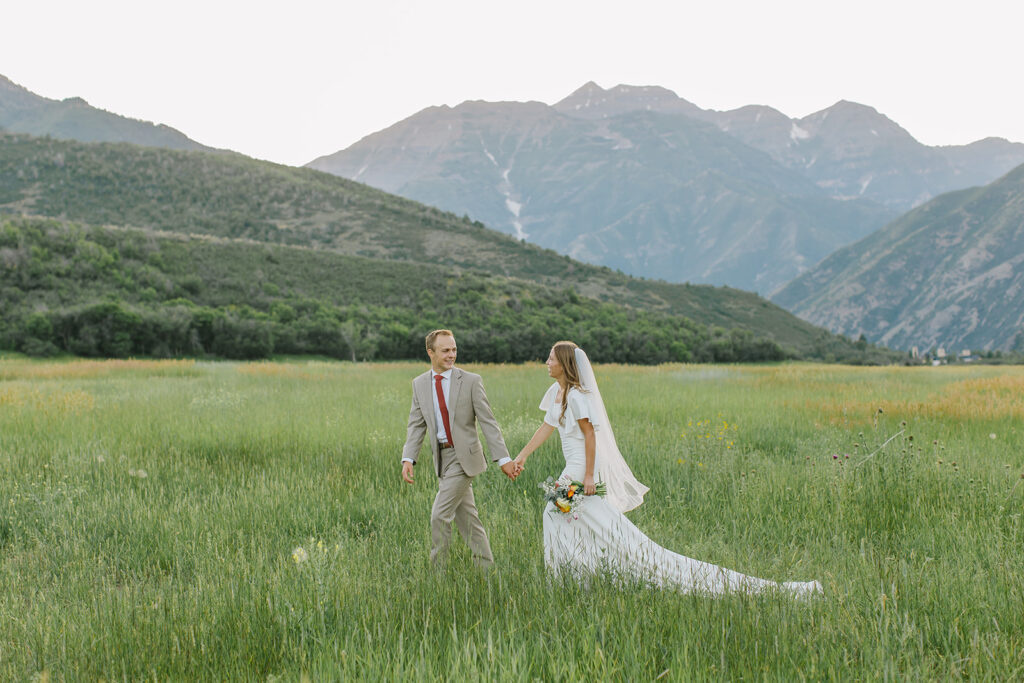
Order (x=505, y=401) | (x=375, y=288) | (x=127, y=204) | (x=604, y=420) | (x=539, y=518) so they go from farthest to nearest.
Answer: (x=127, y=204), (x=375, y=288), (x=505, y=401), (x=539, y=518), (x=604, y=420)

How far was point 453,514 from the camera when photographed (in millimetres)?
4711

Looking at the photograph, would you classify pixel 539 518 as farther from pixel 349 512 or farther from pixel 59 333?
pixel 59 333

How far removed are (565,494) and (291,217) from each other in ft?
308

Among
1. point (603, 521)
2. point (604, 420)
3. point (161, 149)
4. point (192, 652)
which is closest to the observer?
point (192, 652)

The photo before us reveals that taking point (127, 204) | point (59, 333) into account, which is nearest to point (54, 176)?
point (127, 204)

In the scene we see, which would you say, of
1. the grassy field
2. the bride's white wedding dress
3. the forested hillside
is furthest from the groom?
the forested hillside

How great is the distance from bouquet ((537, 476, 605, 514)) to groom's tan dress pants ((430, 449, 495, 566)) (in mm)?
696

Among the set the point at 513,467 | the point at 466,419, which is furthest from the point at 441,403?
the point at 513,467

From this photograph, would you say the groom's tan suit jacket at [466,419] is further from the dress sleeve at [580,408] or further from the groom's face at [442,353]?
the dress sleeve at [580,408]

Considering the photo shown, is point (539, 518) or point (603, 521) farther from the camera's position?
point (539, 518)

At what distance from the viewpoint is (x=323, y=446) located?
9.33 metres

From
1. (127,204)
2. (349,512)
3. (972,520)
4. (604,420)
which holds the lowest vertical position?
(349,512)

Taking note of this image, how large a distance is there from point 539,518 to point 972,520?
363cm

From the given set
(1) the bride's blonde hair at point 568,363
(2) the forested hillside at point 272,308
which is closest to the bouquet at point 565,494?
(1) the bride's blonde hair at point 568,363
